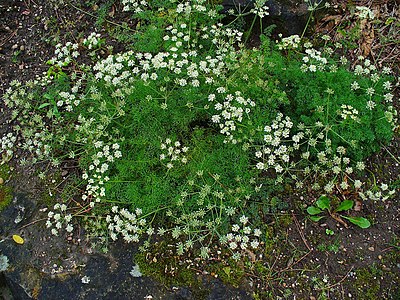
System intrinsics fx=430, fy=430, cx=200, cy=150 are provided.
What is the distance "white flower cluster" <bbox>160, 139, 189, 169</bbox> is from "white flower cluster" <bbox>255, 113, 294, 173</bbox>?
0.73 meters

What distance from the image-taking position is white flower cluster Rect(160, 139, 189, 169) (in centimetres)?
404

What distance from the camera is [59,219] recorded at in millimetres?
4250

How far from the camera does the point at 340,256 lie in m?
4.07

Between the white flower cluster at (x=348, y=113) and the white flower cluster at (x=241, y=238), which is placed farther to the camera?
the white flower cluster at (x=348, y=113)

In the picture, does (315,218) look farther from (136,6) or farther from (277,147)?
(136,6)

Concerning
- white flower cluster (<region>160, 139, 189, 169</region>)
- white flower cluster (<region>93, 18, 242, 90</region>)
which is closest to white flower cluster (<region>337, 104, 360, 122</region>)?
white flower cluster (<region>93, 18, 242, 90</region>)

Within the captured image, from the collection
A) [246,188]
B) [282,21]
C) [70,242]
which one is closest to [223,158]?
[246,188]

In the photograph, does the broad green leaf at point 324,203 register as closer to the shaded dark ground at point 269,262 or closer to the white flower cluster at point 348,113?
the shaded dark ground at point 269,262

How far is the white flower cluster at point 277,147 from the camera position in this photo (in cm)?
405

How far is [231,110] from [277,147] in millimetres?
693

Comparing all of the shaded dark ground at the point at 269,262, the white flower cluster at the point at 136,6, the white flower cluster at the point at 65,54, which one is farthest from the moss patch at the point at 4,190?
the white flower cluster at the point at 136,6

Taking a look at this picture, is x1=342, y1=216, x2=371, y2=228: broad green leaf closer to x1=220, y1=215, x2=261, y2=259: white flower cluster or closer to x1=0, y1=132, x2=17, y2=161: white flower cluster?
x1=220, y1=215, x2=261, y2=259: white flower cluster

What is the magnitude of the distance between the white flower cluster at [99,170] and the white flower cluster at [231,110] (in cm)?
102

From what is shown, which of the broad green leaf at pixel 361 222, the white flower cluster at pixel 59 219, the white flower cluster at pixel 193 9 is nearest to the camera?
the white flower cluster at pixel 59 219
